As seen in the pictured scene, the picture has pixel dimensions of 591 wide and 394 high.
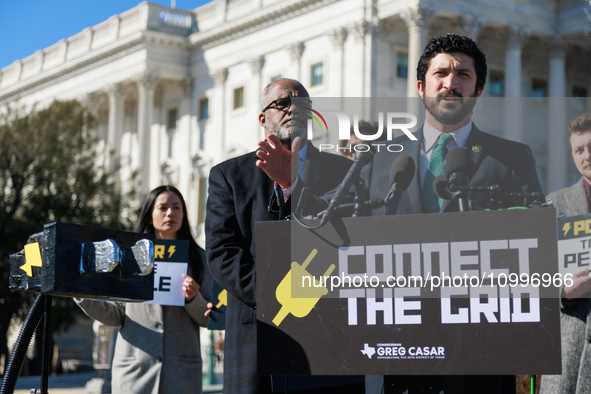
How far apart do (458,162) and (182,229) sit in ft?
Answer: 11.8

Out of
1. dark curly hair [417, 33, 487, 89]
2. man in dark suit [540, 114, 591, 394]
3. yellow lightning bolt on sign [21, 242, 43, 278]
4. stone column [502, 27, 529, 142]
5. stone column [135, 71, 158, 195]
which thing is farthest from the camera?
stone column [135, 71, 158, 195]

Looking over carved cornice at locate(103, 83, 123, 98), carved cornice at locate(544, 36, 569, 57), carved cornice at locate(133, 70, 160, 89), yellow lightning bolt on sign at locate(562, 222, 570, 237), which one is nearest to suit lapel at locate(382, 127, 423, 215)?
yellow lightning bolt on sign at locate(562, 222, 570, 237)

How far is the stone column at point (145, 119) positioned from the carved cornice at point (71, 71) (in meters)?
1.75

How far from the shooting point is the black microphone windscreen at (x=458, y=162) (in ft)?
9.57

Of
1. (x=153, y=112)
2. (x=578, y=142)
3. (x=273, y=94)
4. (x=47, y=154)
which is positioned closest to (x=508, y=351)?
(x=578, y=142)

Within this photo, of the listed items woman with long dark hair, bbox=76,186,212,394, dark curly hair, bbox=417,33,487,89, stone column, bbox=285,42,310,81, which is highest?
stone column, bbox=285,42,310,81

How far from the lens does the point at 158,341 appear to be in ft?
18.6

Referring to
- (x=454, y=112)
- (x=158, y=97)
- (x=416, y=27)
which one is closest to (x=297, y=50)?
(x=416, y=27)

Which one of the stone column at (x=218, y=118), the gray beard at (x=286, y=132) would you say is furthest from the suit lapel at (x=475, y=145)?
the stone column at (x=218, y=118)

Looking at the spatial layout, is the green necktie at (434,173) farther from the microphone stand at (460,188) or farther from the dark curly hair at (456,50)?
the dark curly hair at (456,50)

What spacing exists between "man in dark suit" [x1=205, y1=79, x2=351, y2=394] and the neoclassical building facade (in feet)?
93.4

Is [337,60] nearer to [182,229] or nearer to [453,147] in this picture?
[182,229]

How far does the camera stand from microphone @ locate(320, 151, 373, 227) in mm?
2920

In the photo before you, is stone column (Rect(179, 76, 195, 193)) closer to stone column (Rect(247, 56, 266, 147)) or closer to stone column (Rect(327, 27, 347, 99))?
stone column (Rect(247, 56, 266, 147))
